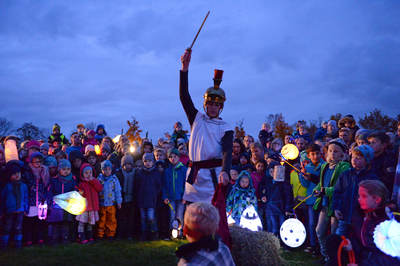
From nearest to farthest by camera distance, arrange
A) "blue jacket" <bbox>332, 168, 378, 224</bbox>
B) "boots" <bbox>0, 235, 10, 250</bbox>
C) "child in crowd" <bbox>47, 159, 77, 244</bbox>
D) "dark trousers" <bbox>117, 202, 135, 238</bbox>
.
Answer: "blue jacket" <bbox>332, 168, 378, 224</bbox> < "boots" <bbox>0, 235, 10, 250</bbox> < "child in crowd" <bbox>47, 159, 77, 244</bbox> < "dark trousers" <bbox>117, 202, 135, 238</bbox>

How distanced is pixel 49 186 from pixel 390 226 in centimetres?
673

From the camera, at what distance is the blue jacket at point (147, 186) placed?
838cm

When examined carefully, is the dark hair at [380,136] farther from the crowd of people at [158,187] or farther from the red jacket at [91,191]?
the red jacket at [91,191]

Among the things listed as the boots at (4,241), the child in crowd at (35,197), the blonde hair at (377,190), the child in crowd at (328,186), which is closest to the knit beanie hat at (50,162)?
the child in crowd at (35,197)

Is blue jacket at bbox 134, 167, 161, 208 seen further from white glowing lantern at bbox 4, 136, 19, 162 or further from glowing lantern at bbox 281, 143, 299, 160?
glowing lantern at bbox 281, 143, 299, 160

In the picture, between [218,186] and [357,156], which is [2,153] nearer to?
[218,186]

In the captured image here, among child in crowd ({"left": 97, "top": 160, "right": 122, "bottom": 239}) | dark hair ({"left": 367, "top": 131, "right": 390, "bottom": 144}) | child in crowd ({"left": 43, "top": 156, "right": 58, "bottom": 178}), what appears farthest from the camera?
child in crowd ({"left": 97, "top": 160, "right": 122, "bottom": 239})

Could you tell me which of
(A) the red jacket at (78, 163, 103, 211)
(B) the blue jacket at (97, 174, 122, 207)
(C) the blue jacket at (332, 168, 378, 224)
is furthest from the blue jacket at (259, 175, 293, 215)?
(A) the red jacket at (78, 163, 103, 211)

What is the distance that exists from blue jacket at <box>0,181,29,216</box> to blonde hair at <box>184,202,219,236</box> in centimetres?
543

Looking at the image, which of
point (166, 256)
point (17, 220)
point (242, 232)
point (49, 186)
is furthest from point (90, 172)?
point (242, 232)

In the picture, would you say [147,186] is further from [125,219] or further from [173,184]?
[125,219]

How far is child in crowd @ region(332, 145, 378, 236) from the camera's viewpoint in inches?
177

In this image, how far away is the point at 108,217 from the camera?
27.0 ft

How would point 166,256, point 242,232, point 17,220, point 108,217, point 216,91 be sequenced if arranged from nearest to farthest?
point 216,91, point 242,232, point 166,256, point 17,220, point 108,217
